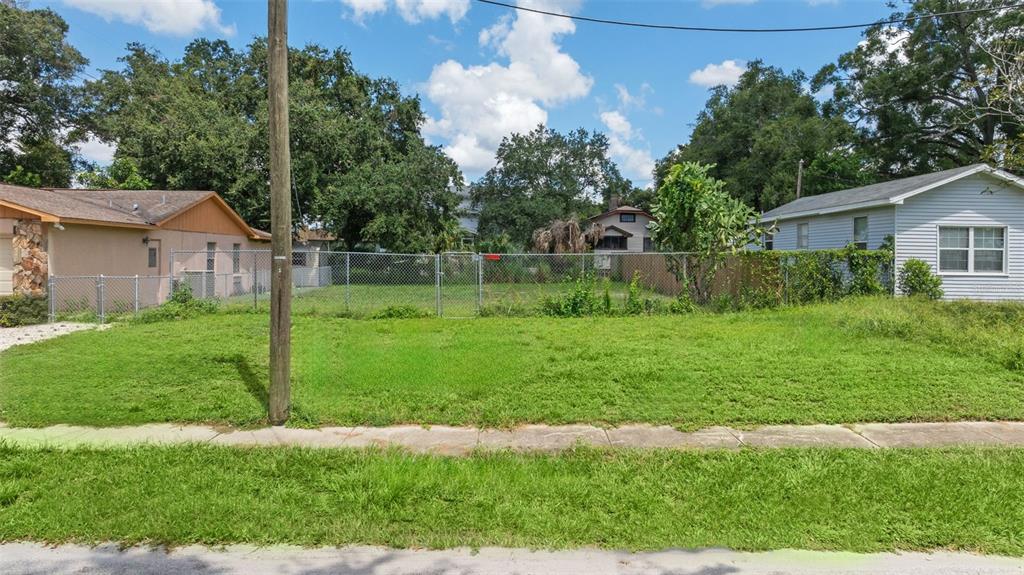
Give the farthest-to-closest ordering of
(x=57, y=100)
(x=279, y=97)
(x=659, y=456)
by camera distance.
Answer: (x=57, y=100) < (x=279, y=97) < (x=659, y=456)

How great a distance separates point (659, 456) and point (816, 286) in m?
11.6

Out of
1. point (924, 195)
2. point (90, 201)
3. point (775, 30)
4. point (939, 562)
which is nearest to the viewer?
point (939, 562)

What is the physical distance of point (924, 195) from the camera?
16.2 m

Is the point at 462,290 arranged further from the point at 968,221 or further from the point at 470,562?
the point at 968,221

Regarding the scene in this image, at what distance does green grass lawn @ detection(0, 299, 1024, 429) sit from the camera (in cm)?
610

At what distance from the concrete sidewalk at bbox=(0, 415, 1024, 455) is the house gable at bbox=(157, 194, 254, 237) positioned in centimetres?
1432

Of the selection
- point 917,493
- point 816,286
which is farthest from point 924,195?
point 917,493

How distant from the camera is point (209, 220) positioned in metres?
21.4

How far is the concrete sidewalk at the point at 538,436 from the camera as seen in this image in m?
5.26

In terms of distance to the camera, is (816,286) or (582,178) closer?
(816,286)

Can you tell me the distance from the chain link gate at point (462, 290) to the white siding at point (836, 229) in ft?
37.0

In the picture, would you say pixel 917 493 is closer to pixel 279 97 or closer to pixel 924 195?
pixel 279 97

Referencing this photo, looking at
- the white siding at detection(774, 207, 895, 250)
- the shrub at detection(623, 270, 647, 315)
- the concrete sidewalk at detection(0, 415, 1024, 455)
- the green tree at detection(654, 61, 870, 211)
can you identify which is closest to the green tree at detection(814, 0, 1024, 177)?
the green tree at detection(654, 61, 870, 211)

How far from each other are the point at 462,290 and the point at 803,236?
13177mm
